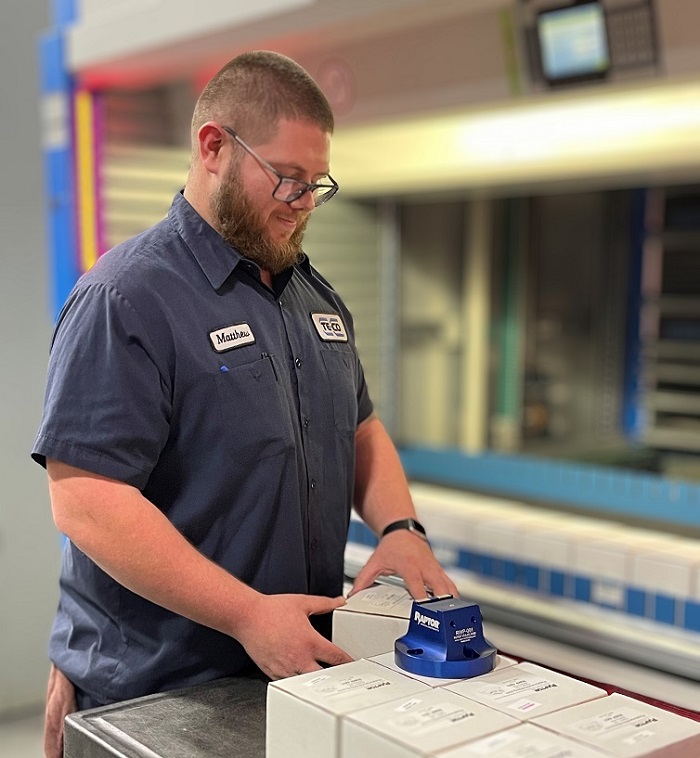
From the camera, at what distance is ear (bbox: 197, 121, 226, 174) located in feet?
6.03

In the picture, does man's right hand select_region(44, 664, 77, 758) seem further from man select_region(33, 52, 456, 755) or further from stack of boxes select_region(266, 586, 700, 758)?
stack of boxes select_region(266, 586, 700, 758)

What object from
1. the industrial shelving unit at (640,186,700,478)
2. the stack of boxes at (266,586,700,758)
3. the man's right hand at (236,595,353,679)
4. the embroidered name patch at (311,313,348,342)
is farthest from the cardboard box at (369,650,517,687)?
the industrial shelving unit at (640,186,700,478)

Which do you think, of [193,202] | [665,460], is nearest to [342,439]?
[193,202]

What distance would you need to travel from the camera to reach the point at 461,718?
1315mm

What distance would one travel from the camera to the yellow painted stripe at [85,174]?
11.7 feet

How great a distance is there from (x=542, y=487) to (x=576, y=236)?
2.27 m

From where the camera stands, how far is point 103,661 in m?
1.90

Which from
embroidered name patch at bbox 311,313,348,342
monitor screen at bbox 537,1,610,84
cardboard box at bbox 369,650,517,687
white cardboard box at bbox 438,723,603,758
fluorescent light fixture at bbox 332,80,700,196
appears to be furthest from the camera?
fluorescent light fixture at bbox 332,80,700,196

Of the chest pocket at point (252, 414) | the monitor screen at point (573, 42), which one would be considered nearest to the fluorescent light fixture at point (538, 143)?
the monitor screen at point (573, 42)

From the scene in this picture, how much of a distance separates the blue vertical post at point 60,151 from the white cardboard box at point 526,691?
2582 mm

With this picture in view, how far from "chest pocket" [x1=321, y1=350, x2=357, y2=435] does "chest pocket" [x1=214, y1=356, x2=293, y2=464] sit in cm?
20

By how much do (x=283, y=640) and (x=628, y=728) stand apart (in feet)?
1.90

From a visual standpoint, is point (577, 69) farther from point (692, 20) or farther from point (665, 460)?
point (665, 460)

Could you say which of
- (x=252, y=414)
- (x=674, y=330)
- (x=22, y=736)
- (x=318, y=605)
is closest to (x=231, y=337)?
(x=252, y=414)
